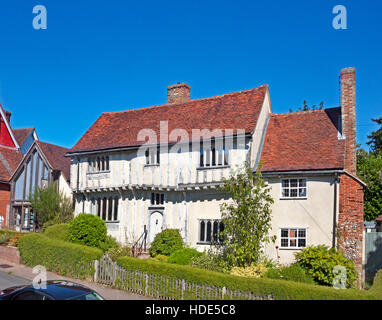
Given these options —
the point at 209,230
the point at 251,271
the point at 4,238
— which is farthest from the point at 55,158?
the point at 251,271

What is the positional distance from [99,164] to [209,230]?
8285mm

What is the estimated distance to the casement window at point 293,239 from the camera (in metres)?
18.8

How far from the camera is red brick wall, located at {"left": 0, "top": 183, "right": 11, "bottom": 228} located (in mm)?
30594

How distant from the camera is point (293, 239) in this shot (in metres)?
18.9

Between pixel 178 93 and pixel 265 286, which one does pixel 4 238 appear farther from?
pixel 265 286

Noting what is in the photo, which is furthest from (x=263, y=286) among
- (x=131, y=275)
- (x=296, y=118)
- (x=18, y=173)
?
(x=18, y=173)

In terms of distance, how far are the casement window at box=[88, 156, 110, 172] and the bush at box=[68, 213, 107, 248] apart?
398 centimetres

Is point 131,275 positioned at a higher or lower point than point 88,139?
lower

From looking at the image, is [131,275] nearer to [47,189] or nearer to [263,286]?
[263,286]

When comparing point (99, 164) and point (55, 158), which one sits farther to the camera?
point (55, 158)

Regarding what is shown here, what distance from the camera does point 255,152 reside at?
20891 mm

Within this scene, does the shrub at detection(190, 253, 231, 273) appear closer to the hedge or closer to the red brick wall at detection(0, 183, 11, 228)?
the hedge

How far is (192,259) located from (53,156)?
612 inches
